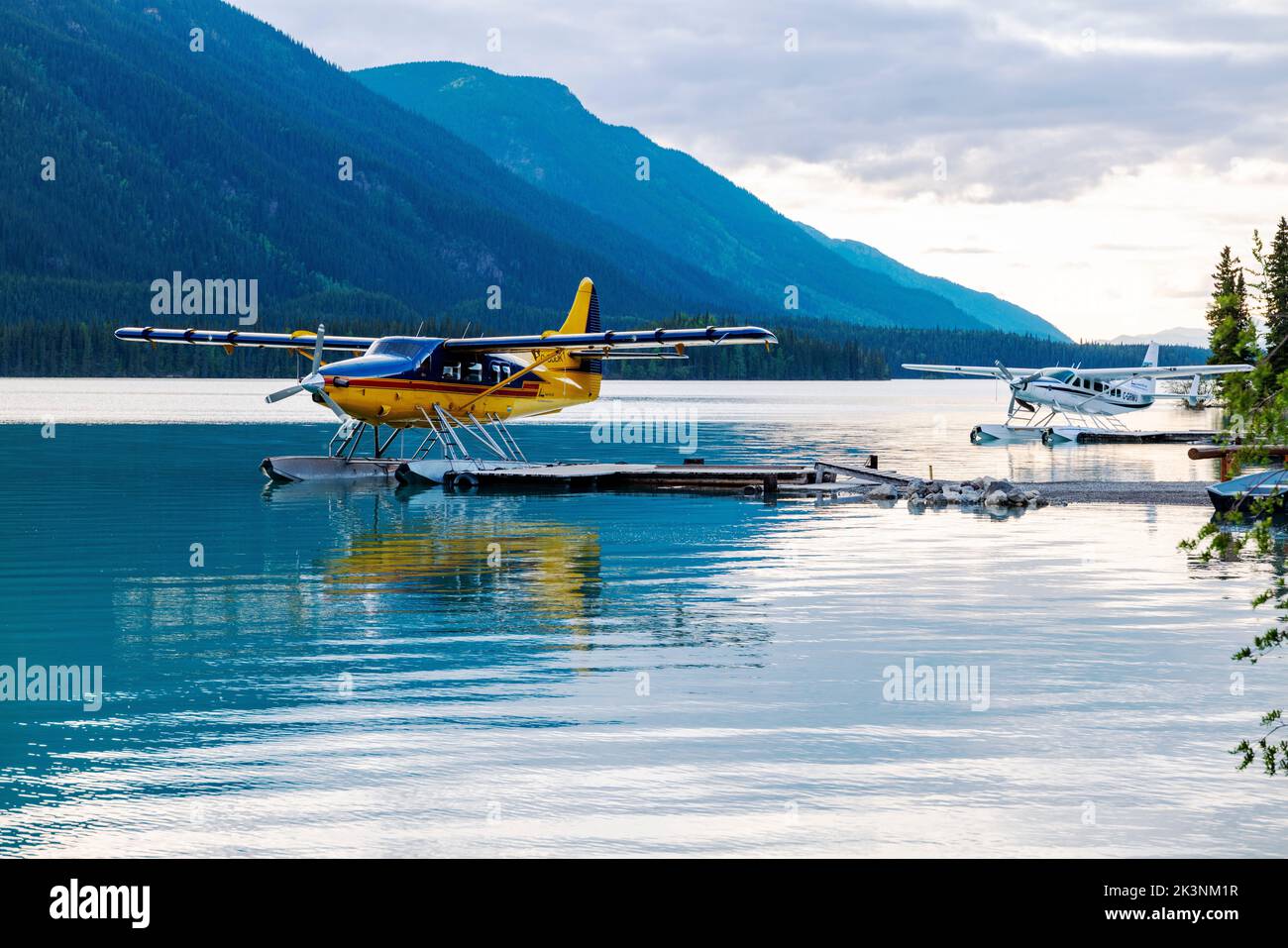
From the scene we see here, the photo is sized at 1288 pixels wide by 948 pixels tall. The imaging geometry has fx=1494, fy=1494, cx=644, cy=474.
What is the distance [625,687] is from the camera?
41.8 ft

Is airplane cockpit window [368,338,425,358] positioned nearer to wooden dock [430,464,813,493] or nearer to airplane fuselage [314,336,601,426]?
airplane fuselage [314,336,601,426]

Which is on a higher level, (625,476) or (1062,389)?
(1062,389)

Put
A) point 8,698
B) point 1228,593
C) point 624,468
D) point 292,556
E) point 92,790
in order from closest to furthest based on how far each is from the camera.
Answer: point 92,790, point 8,698, point 1228,593, point 292,556, point 624,468

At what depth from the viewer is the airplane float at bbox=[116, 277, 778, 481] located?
30.6m

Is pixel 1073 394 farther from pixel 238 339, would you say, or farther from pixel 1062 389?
pixel 238 339

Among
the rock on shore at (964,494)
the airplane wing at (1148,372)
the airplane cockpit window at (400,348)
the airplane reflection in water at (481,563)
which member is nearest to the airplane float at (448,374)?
the airplane cockpit window at (400,348)

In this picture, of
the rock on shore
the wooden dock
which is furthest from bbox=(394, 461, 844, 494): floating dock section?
the rock on shore

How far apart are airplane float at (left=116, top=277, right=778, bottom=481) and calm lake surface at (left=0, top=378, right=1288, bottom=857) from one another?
4.22m

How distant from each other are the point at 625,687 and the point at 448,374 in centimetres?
2109

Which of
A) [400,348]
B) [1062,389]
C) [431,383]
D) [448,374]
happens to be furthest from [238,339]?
[1062,389]

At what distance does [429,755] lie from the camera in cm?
1036
